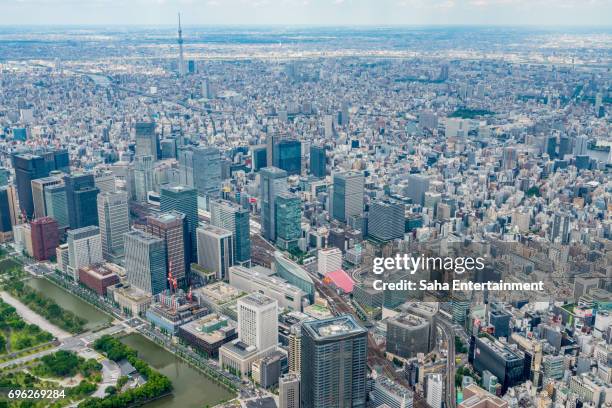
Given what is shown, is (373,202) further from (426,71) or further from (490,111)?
(426,71)

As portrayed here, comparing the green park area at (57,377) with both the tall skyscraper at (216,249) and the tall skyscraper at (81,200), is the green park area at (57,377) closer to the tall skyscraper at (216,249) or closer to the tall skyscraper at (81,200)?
the tall skyscraper at (216,249)

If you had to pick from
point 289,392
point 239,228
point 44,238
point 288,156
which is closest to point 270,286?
point 239,228

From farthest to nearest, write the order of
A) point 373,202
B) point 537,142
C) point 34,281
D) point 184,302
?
point 537,142
point 373,202
point 34,281
point 184,302

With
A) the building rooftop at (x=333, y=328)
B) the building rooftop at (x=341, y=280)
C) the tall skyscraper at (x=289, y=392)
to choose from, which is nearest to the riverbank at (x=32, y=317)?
the tall skyscraper at (x=289, y=392)

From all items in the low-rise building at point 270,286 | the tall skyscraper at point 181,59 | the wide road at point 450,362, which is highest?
the tall skyscraper at point 181,59

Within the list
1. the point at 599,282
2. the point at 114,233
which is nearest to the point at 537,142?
the point at 599,282

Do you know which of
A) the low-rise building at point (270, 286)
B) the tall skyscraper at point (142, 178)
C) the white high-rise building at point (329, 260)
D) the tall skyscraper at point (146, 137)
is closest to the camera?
the low-rise building at point (270, 286)
